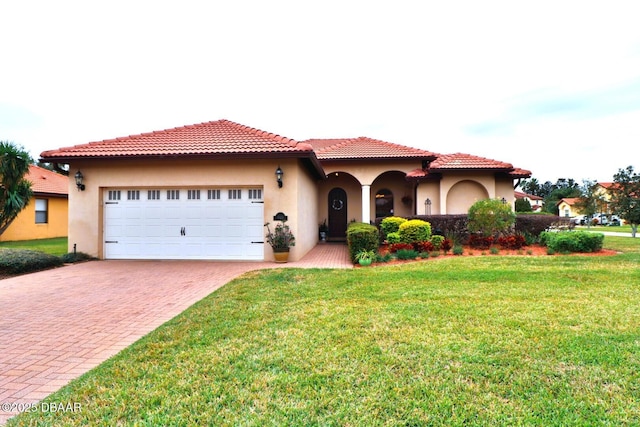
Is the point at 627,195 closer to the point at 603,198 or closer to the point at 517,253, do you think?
the point at 517,253

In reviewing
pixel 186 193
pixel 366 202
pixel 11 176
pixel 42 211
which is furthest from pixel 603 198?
pixel 42 211

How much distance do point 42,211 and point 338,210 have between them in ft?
56.2

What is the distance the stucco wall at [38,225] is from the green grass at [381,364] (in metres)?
17.9

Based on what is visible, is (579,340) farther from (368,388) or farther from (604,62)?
(604,62)

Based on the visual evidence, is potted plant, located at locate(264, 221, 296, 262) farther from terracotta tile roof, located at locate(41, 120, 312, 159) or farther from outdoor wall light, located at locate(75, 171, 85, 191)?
outdoor wall light, located at locate(75, 171, 85, 191)

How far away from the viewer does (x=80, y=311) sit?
517 cm

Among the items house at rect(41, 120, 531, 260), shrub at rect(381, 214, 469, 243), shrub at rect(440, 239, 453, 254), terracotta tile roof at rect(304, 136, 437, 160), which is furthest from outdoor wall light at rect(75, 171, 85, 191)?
shrub at rect(381, 214, 469, 243)

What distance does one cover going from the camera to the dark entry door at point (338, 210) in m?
A: 17.9

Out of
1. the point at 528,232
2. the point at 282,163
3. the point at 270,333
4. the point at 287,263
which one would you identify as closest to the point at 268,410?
the point at 270,333

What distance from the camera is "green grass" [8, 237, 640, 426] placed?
7.83 feet

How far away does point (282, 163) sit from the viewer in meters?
10.0

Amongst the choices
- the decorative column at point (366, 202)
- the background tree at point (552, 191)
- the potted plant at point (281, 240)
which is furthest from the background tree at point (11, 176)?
the background tree at point (552, 191)

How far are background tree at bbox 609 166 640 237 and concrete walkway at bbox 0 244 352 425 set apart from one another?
15602mm

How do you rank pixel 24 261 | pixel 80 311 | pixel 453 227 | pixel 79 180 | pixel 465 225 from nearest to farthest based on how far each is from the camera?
pixel 80 311 → pixel 24 261 → pixel 79 180 → pixel 465 225 → pixel 453 227
